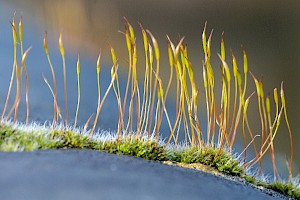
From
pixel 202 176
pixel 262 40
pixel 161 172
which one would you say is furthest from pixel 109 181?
pixel 262 40

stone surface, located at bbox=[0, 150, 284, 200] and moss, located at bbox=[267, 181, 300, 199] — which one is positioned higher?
stone surface, located at bbox=[0, 150, 284, 200]

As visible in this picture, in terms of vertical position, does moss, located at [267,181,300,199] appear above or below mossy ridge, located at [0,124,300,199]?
below

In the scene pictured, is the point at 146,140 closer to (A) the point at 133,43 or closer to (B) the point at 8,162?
(A) the point at 133,43

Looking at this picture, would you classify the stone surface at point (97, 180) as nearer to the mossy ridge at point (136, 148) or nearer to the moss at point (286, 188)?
the mossy ridge at point (136, 148)

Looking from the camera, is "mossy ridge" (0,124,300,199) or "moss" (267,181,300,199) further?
"moss" (267,181,300,199)

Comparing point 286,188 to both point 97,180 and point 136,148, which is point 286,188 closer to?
point 136,148

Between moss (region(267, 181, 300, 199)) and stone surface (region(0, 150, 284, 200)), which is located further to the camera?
moss (region(267, 181, 300, 199))

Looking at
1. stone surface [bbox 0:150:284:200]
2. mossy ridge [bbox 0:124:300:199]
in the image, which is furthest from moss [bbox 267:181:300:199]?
stone surface [bbox 0:150:284:200]

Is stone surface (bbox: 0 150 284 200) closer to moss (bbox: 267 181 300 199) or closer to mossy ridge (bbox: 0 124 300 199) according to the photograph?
mossy ridge (bbox: 0 124 300 199)

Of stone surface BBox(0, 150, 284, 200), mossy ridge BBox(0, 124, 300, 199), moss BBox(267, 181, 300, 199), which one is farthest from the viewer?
moss BBox(267, 181, 300, 199)

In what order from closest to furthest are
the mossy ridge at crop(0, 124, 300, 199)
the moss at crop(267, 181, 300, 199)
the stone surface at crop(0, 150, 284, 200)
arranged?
1. the stone surface at crop(0, 150, 284, 200)
2. the mossy ridge at crop(0, 124, 300, 199)
3. the moss at crop(267, 181, 300, 199)
